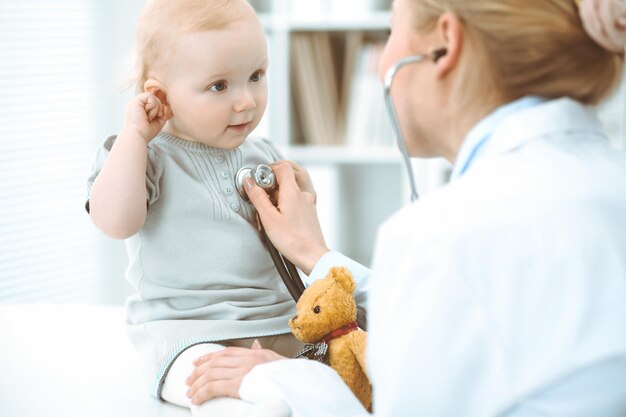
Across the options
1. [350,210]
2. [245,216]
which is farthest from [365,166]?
[245,216]

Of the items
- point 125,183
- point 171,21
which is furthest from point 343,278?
point 171,21

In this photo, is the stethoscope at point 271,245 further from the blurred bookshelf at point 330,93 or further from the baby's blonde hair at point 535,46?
the blurred bookshelf at point 330,93

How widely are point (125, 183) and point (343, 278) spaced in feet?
1.00

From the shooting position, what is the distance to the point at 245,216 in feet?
4.04

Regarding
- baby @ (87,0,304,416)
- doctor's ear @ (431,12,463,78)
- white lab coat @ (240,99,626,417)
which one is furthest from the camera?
baby @ (87,0,304,416)

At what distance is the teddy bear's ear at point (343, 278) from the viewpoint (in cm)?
113

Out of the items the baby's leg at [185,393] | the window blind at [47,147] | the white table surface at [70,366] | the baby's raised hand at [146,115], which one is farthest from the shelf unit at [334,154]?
the baby's leg at [185,393]

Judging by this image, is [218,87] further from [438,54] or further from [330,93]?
[330,93]

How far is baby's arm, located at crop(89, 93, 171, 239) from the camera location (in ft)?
3.56

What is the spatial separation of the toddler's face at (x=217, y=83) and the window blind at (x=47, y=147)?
1.37 meters

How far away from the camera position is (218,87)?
3.89 feet

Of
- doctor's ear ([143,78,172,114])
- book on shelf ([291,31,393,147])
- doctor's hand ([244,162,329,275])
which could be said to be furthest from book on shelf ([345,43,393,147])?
doctor's ear ([143,78,172,114])

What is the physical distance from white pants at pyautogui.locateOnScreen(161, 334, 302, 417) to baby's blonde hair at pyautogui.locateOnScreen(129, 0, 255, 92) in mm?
393

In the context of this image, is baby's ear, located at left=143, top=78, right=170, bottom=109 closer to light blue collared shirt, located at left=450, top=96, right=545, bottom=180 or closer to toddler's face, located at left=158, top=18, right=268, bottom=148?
toddler's face, located at left=158, top=18, right=268, bottom=148
